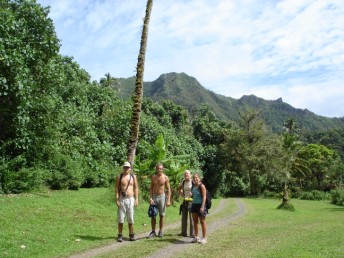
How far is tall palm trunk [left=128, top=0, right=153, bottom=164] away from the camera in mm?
15320

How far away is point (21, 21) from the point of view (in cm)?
1811

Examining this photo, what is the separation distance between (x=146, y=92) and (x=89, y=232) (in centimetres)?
18254

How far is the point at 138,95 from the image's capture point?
50.3 ft

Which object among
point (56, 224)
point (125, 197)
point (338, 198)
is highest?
point (125, 197)

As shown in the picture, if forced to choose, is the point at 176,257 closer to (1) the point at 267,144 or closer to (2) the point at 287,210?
(2) the point at 287,210

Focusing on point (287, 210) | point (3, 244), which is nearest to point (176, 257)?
point (3, 244)

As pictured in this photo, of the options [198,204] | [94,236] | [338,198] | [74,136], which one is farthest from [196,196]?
[338,198]

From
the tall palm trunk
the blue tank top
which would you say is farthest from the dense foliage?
the blue tank top

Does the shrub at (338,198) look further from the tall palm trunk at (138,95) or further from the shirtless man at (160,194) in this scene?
the shirtless man at (160,194)

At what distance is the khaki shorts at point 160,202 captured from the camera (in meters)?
11.4

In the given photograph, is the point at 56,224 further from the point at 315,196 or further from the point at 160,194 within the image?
the point at 315,196

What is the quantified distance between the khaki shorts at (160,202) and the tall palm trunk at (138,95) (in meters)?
4.07

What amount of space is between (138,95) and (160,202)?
17.6ft

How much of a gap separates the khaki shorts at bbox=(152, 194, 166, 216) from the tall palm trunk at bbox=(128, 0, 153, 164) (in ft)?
13.4
